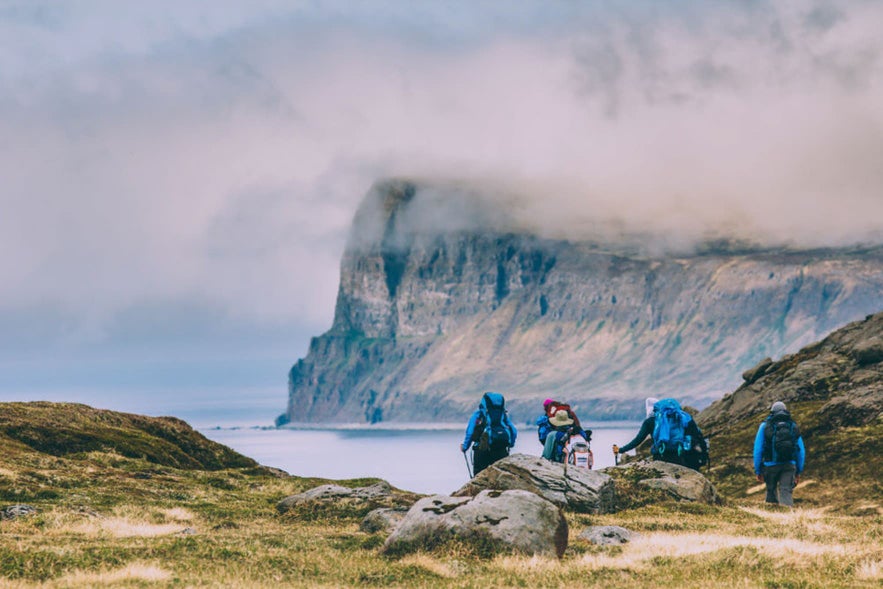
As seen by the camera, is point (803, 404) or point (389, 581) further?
point (803, 404)

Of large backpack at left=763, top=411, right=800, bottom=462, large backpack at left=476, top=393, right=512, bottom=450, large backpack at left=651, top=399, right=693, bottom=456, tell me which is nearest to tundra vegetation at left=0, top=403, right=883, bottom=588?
large backpack at left=763, top=411, right=800, bottom=462

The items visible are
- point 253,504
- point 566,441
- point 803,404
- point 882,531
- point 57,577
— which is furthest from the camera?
point 803,404

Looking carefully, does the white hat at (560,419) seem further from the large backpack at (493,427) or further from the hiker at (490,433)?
the large backpack at (493,427)

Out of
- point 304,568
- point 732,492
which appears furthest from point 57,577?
point 732,492

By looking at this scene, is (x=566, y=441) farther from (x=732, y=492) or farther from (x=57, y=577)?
(x=732, y=492)

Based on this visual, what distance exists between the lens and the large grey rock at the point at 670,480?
3869 cm

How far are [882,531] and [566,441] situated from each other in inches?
432

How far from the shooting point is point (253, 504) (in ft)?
150

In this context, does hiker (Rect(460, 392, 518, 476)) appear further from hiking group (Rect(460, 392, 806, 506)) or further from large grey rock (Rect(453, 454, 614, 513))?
large grey rock (Rect(453, 454, 614, 513))

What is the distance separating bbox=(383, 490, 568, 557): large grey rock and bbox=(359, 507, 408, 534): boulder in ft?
21.5

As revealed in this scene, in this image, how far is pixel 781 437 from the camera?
37.3 m

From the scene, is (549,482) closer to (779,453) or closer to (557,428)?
(557,428)

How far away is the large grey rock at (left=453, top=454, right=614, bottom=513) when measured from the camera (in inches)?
1332

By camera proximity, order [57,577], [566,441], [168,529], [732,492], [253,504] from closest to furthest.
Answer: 1. [57,577]
2. [168,529]
3. [566,441]
4. [253,504]
5. [732,492]
